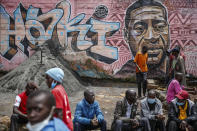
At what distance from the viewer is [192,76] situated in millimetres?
8805

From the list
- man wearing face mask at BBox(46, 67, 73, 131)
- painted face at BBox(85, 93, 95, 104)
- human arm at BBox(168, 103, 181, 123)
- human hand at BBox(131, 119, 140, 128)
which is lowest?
human hand at BBox(131, 119, 140, 128)

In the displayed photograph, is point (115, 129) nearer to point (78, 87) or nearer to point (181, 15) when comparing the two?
point (78, 87)

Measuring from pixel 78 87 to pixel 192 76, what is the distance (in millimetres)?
4610

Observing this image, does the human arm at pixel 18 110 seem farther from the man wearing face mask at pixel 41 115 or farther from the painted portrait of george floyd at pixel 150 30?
the painted portrait of george floyd at pixel 150 30

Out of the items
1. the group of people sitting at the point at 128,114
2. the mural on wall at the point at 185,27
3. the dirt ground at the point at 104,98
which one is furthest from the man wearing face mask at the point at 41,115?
the mural on wall at the point at 185,27

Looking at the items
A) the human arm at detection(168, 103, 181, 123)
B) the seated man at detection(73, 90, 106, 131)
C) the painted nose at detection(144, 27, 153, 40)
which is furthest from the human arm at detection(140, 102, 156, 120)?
the painted nose at detection(144, 27, 153, 40)

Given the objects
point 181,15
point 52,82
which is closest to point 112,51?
point 181,15

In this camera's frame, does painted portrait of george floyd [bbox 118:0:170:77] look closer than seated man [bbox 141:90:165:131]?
No

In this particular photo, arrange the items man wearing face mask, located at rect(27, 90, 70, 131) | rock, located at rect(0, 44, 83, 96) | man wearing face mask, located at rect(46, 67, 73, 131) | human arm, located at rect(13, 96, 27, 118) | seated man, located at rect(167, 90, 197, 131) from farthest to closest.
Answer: rock, located at rect(0, 44, 83, 96) → seated man, located at rect(167, 90, 197, 131) → human arm, located at rect(13, 96, 27, 118) → man wearing face mask, located at rect(46, 67, 73, 131) → man wearing face mask, located at rect(27, 90, 70, 131)

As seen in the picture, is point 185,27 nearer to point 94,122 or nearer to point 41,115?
point 94,122

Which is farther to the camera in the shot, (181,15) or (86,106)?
(181,15)

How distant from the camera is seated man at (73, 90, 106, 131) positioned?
12.7 ft

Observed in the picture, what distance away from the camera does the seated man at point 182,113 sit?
13.5 ft

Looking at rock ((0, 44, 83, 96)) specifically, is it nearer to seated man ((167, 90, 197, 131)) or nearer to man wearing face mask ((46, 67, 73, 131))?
seated man ((167, 90, 197, 131))
